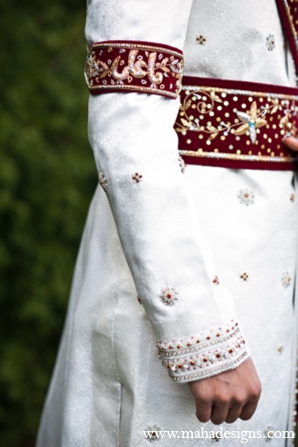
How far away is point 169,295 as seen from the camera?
102 centimetres

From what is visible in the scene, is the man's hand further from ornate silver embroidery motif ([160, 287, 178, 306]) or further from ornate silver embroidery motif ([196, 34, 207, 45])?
ornate silver embroidery motif ([196, 34, 207, 45])

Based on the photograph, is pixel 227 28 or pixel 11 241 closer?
pixel 227 28

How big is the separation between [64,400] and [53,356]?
7.02 feet

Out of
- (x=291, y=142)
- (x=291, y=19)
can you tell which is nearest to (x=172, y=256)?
(x=291, y=142)

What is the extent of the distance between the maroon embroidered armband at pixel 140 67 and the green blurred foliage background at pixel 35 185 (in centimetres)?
170

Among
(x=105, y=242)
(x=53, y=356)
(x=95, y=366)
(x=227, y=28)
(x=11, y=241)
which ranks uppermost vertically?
(x=227, y=28)

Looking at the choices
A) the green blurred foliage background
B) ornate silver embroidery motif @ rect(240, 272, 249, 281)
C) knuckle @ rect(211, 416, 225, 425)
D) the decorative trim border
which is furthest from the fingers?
the green blurred foliage background

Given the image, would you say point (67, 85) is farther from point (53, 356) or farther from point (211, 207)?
point (211, 207)

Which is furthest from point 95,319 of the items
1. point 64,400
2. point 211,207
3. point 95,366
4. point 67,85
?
point 67,85

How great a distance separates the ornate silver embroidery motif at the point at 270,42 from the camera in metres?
1.18

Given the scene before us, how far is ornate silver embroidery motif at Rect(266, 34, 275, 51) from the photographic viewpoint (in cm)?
118

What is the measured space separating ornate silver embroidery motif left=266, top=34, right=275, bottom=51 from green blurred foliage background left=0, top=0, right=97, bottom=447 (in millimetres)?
1726

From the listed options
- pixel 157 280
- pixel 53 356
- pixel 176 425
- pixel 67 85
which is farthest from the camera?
pixel 53 356

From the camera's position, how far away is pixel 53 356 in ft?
11.1
